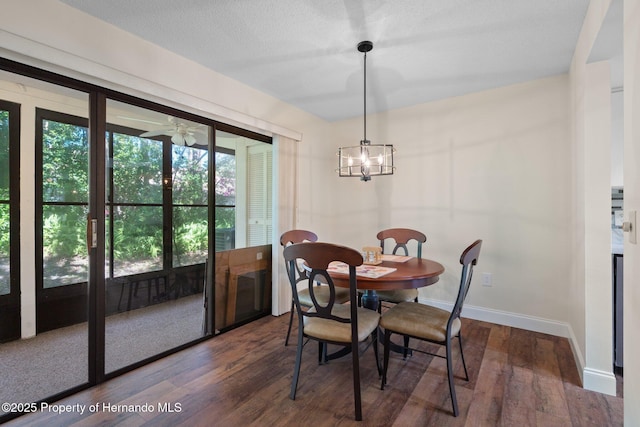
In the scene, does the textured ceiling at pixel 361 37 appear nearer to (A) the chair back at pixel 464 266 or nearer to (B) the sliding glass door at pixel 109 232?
(B) the sliding glass door at pixel 109 232

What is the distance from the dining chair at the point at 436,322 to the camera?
1741 millimetres

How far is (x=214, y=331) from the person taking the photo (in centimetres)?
278

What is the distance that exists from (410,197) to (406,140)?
70cm

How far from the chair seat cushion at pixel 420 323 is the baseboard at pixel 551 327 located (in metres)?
0.94

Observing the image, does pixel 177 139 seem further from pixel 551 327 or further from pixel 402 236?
pixel 551 327

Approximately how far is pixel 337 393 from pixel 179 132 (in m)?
2.52

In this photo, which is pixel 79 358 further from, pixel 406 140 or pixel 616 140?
pixel 616 140

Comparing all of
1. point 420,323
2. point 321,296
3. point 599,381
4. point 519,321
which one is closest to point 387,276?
point 420,323

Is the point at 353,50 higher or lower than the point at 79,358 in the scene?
higher

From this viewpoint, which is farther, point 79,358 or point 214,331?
point 214,331

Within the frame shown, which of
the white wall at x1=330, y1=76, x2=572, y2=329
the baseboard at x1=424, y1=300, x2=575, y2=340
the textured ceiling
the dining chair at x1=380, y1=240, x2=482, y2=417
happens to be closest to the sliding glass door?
the textured ceiling

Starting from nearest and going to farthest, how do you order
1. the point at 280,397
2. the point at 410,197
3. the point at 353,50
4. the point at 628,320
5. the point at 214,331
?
the point at 628,320, the point at 280,397, the point at 353,50, the point at 214,331, the point at 410,197

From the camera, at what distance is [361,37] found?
2145 millimetres

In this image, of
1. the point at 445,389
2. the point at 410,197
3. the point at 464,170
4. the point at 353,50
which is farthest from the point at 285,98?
the point at 445,389
